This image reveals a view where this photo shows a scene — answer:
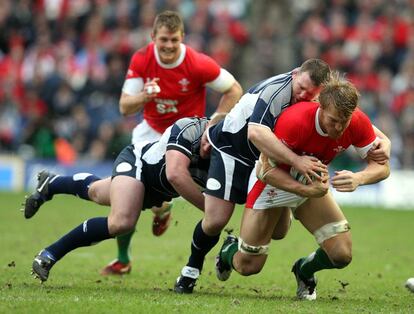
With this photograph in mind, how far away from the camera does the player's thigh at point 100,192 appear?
898cm

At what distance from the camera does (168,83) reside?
1045cm

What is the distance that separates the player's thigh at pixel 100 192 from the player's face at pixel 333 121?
91.2 inches

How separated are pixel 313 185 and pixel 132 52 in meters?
14.4

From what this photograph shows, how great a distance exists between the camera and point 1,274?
376 inches

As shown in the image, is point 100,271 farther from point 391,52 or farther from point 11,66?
point 391,52

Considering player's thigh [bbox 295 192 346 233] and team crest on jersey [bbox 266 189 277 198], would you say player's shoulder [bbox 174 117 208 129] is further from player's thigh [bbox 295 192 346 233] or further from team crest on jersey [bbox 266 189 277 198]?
player's thigh [bbox 295 192 346 233]

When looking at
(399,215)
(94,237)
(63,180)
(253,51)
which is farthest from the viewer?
(253,51)

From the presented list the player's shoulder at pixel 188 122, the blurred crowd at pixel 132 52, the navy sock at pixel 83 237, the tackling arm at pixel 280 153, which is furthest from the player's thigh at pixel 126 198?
the blurred crowd at pixel 132 52

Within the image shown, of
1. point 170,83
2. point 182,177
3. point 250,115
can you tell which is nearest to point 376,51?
point 170,83

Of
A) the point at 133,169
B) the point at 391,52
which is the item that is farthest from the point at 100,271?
the point at 391,52

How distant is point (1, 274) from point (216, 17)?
14194mm

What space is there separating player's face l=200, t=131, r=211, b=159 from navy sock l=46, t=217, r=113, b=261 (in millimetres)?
1068

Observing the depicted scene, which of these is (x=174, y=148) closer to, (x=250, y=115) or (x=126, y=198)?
(x=126, y=198)

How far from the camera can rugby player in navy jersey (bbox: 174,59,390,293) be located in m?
Result: 7.88
